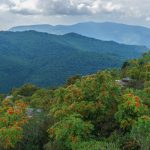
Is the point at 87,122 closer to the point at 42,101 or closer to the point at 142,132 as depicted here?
the point at 142,132

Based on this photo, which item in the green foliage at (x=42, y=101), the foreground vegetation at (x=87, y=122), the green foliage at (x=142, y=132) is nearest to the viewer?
the green foliage at (x=142, y=132)

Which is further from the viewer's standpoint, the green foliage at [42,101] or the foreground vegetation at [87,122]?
the green foliage at [42,101]

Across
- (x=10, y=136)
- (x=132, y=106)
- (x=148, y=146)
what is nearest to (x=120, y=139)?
(x=132, y=106)

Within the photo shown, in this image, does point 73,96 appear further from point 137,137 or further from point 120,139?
point 137,137

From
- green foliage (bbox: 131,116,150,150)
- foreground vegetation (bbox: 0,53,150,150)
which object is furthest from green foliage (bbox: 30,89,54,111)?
green foliage (bbox: 131,116,150,150)

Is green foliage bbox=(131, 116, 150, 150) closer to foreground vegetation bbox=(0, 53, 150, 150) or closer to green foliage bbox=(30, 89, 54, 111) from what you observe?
foreground vegetation bbox=(0, 53, 150, 150)

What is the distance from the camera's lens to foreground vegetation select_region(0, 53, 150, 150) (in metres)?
22.0

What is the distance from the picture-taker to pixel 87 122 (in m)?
23.5

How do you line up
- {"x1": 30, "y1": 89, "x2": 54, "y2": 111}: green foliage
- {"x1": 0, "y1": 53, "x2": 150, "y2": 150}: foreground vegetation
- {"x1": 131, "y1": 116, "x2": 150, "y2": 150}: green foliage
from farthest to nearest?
{"x1": 30, "y1": 89, "x2": 54, "y2": 111}: green foliage, {"x1": 0, "y1": 53, "x2": 150, "y2": 150}: foreground vegetation, {"x1": 131, "y1": 116, "x2": 150, "y2": 150}: green foliage

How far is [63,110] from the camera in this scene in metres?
24.8

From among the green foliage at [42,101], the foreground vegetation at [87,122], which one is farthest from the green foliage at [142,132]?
the green foliage at [42,101]

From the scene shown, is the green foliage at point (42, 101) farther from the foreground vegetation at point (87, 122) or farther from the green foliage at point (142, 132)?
the green foliage at point (142, 132)

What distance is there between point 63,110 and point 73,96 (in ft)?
4.37

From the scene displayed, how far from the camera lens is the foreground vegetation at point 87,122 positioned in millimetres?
21969
